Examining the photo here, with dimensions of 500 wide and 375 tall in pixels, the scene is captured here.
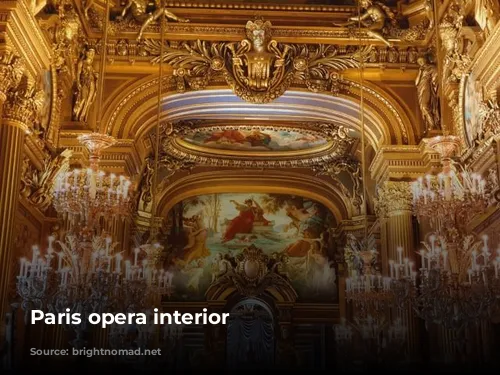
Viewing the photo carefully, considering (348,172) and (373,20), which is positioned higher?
(373,20)

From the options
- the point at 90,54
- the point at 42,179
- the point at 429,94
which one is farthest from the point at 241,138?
the point at 42,179

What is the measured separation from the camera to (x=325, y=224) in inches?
820

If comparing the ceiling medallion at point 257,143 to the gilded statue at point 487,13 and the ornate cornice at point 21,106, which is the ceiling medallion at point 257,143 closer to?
the gilded statue at point 487,13

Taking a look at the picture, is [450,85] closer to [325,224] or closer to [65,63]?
[65,63]

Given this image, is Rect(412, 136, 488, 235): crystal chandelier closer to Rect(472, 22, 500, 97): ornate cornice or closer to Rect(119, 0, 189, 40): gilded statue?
Rect(472, 22, 500, 97): ornate cornice

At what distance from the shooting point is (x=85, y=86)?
1146 centimetres

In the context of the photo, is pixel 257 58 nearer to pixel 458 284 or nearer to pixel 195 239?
pixel 458 284

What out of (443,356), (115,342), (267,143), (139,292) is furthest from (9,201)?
(267,143)

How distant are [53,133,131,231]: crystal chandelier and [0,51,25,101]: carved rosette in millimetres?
1011

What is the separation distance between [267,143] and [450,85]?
786cm

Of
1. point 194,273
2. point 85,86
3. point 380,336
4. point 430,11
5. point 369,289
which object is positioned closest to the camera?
point 369,289

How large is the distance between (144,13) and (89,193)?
5079mm

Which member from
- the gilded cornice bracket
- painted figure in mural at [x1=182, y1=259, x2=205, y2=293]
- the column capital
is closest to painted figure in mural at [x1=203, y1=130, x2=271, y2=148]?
the gilded cornice bracket

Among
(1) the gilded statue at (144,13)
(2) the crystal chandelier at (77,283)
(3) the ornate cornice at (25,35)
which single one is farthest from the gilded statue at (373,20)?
(2) the crystal chandelier at (77,283)
